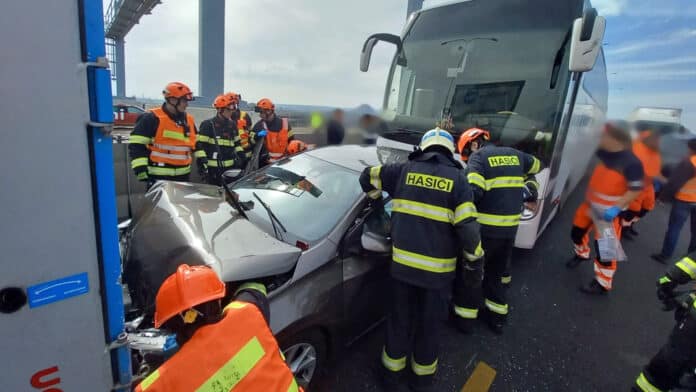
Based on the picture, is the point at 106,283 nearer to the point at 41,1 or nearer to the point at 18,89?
the point at 18,89

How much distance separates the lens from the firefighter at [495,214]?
9.05 ft

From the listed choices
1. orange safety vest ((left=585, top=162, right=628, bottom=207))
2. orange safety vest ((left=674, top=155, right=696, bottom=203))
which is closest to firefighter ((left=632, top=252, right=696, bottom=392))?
orange safety vest ((left=585, top=162, right=628, bottom=207))

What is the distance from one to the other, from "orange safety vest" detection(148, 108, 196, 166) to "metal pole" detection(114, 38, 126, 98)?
88.9 feet

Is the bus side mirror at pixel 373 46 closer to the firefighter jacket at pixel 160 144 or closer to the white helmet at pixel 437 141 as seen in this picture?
the firefighter jacket at pixel 160 144

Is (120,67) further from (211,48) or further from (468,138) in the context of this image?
(468,138)

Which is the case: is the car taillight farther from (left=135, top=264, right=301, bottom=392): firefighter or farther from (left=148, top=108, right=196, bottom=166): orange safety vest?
(left=148, top=108, right=196, bottom=166): orange safety vest

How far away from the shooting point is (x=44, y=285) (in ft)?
2.79

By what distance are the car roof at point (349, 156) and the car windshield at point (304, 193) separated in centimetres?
9

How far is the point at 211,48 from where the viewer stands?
17.8 m

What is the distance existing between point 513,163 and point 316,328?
2076 mm

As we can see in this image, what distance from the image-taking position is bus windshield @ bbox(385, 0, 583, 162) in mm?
3688

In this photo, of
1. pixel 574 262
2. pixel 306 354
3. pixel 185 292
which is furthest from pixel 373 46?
pixel 185 292

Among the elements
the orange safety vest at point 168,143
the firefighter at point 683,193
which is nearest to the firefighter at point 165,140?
the orange safety vest at point 168,143

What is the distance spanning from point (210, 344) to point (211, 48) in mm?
20009
